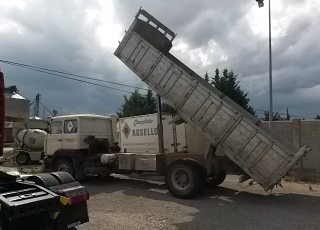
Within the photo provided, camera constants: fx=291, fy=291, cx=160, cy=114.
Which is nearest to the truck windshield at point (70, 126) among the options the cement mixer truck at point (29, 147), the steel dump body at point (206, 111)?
the steel dump body at point (206, 111)

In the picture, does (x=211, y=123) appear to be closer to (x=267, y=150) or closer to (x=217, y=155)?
(x=217, y=155)

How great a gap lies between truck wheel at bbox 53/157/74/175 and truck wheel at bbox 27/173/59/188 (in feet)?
20.2

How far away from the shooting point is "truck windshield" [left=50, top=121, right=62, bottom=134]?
439 inches

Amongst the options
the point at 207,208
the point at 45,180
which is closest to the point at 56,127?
the point at 207,208

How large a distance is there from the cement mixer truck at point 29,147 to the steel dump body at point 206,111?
11.4 meters

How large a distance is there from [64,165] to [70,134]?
1165 mm

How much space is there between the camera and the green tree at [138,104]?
97.1 ft

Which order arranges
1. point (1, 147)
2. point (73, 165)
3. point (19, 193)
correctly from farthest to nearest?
point (73, 165) < point (1, 147) < point (19, 193)

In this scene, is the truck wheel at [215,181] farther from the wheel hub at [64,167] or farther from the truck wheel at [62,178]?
the truck wheel at [62,178]

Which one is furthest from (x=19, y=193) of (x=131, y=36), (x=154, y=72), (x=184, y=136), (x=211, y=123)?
(x=184, y=136)

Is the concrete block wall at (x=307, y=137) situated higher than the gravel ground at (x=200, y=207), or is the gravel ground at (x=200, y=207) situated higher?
the concrete block wall at (x=307, y=137)

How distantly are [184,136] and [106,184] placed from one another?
4.37 meters

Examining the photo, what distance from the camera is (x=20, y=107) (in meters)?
7.29

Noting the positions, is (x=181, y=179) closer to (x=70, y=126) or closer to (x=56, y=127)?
(x=70, y=126)
